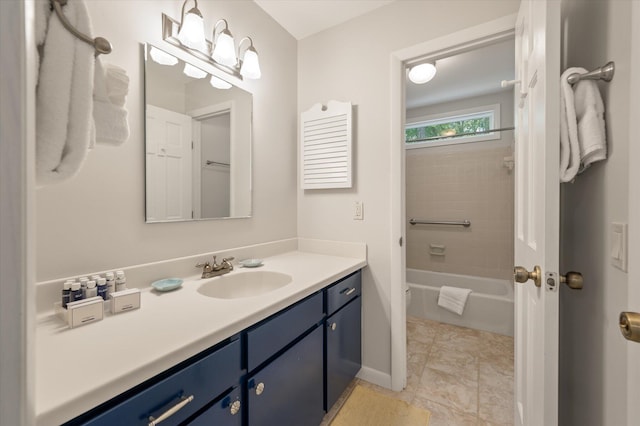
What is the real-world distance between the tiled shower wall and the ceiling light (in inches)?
110

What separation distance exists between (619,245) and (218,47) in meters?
1.73

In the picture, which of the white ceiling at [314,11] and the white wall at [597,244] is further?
the white ceiling at [314,11]

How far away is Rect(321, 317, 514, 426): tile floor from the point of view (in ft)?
4.80

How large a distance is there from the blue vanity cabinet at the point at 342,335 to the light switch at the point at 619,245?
1.02 metres

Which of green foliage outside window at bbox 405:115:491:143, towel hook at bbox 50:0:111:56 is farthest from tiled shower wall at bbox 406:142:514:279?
towel hook at bbox 50:0:111:56

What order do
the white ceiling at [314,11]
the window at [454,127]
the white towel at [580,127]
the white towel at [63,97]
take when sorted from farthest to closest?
the window at [454,127] → the white ceiling at [314,11] → the white towel at [580,127] → the white towel at [63,97]

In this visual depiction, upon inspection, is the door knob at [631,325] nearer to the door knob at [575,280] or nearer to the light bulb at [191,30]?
the door knob at [575,280]

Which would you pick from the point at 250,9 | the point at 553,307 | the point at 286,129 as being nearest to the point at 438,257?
the point at 286,129

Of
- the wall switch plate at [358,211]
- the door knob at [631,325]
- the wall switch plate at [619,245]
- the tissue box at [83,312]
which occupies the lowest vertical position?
the tissue box at [83,312]

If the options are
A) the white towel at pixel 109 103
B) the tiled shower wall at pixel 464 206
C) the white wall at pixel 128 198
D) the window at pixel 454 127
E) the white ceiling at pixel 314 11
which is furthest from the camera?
the window at pixel 454 127

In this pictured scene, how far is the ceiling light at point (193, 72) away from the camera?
130 cm

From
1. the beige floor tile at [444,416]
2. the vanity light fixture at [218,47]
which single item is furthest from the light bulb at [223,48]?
the beige floor tile at [444,416]

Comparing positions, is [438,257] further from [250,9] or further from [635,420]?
[250,9]

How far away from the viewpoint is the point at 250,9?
5.40 ft
